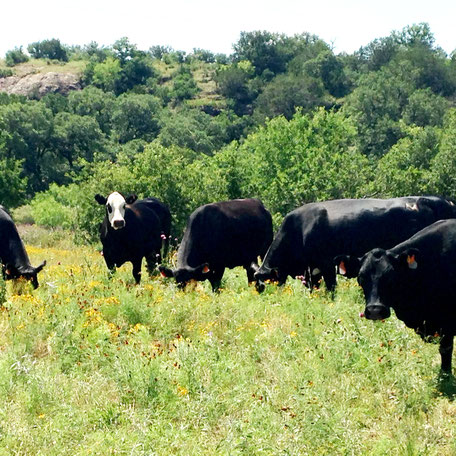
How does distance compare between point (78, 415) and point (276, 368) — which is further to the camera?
point (276, 368)

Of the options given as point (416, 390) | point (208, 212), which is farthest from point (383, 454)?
point (208, 212)

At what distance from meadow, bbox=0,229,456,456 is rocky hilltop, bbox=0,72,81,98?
116584 mm

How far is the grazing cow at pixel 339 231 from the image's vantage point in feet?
44.4

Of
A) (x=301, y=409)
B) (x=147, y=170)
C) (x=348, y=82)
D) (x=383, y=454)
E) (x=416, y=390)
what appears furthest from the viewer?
(x=348, y=82)

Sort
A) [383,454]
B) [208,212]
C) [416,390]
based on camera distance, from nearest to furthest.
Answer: [383,454]
[416,390]
[208,212]

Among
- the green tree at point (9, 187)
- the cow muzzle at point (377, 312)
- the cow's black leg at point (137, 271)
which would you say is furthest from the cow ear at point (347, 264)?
the green tree at point (9, 187)

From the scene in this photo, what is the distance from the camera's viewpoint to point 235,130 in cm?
10331

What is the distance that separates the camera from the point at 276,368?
783cm

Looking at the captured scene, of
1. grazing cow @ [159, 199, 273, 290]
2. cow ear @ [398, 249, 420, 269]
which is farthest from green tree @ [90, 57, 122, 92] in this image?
cow ear @ [398, 249, 420, 269]

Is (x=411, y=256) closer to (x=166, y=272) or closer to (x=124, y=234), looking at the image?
(x=166, y=272)

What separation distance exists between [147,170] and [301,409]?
1164 inches

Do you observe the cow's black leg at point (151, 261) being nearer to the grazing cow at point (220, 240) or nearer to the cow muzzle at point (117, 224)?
the cow muzzle at point (117, 224)

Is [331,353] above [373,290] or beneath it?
beneath

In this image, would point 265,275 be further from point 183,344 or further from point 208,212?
point 183,344
